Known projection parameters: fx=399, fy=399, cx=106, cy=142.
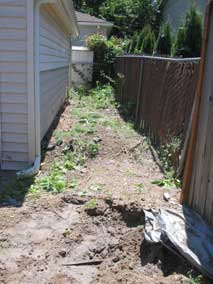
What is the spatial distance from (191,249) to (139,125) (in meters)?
5.51

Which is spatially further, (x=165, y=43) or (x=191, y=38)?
(x=165, y=43)

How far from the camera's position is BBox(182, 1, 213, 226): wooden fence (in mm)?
3602

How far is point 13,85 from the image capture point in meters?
5.60

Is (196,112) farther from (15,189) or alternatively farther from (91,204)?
(15,189)

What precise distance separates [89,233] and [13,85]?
2621 millimetres

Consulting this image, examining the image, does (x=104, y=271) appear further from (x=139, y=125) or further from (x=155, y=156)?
(x=139, y=125)

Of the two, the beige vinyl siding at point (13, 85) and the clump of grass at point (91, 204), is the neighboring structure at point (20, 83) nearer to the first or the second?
the beige vinyl siding at point (13, 85)

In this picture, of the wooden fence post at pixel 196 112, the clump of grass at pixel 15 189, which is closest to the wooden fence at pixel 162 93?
the wooden fence post at pixel 196 112

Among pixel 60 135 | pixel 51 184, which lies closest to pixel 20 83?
pixel 51 184

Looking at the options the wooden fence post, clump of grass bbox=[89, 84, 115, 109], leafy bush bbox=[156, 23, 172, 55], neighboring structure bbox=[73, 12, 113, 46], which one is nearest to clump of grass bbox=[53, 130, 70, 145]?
the wooden fence post

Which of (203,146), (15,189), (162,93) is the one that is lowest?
(15,189)

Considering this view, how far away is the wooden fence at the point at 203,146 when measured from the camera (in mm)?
3602

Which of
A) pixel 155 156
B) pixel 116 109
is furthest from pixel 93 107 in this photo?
pixel 155 156

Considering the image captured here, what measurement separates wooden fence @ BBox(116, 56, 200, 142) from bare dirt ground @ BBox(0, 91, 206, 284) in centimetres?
82
